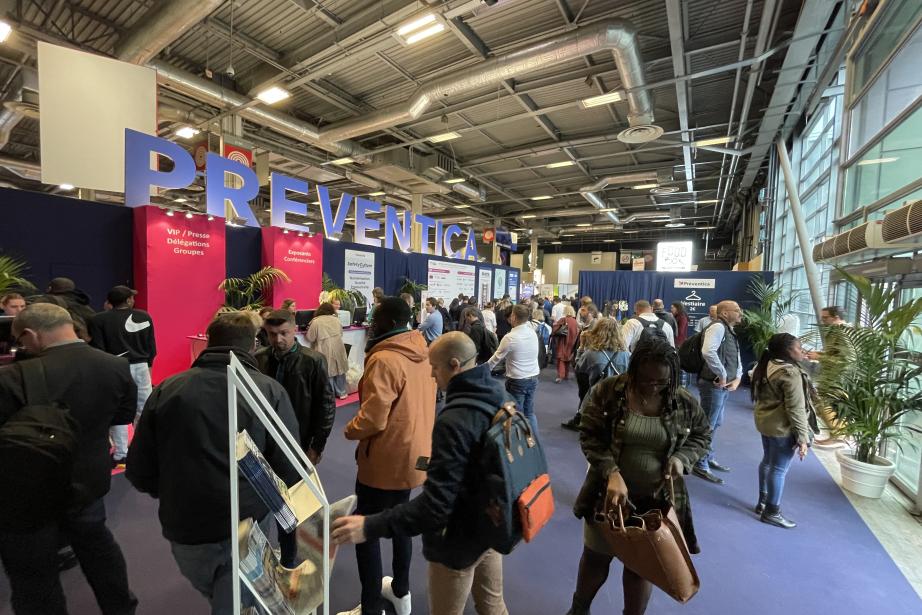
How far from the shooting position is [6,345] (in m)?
2.85

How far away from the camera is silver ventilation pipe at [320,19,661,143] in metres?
4.58

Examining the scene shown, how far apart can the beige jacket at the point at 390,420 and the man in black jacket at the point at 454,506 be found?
0.45m

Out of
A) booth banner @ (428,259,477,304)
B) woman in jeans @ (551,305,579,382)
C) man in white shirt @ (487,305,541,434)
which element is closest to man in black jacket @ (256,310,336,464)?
man in white shirt @ (487,305,541,434)

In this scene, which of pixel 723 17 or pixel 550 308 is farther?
pixel 550 308

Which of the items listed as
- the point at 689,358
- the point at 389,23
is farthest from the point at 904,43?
the point at 389,23

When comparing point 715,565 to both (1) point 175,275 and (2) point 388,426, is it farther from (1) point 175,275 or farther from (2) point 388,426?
(1) point 175,275

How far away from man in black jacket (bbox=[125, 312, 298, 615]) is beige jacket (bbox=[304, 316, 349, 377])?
110 inches

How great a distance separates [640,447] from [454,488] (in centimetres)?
94

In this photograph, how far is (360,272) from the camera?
8.38 m

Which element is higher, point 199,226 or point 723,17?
point 723,17

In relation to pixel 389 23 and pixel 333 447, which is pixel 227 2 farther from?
pixel 333 447

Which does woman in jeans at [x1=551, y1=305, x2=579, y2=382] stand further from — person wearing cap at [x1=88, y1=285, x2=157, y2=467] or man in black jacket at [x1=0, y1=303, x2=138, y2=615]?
man in black jacket at [x1=0, y1=303, x2=138, y2=615]

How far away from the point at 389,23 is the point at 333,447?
15.2ft

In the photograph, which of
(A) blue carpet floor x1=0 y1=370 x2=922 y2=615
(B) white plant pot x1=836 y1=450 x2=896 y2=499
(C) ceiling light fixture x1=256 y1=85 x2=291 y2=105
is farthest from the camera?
(C) ceiling light fixture x1=256 y1=85 x2=291 y2=105
